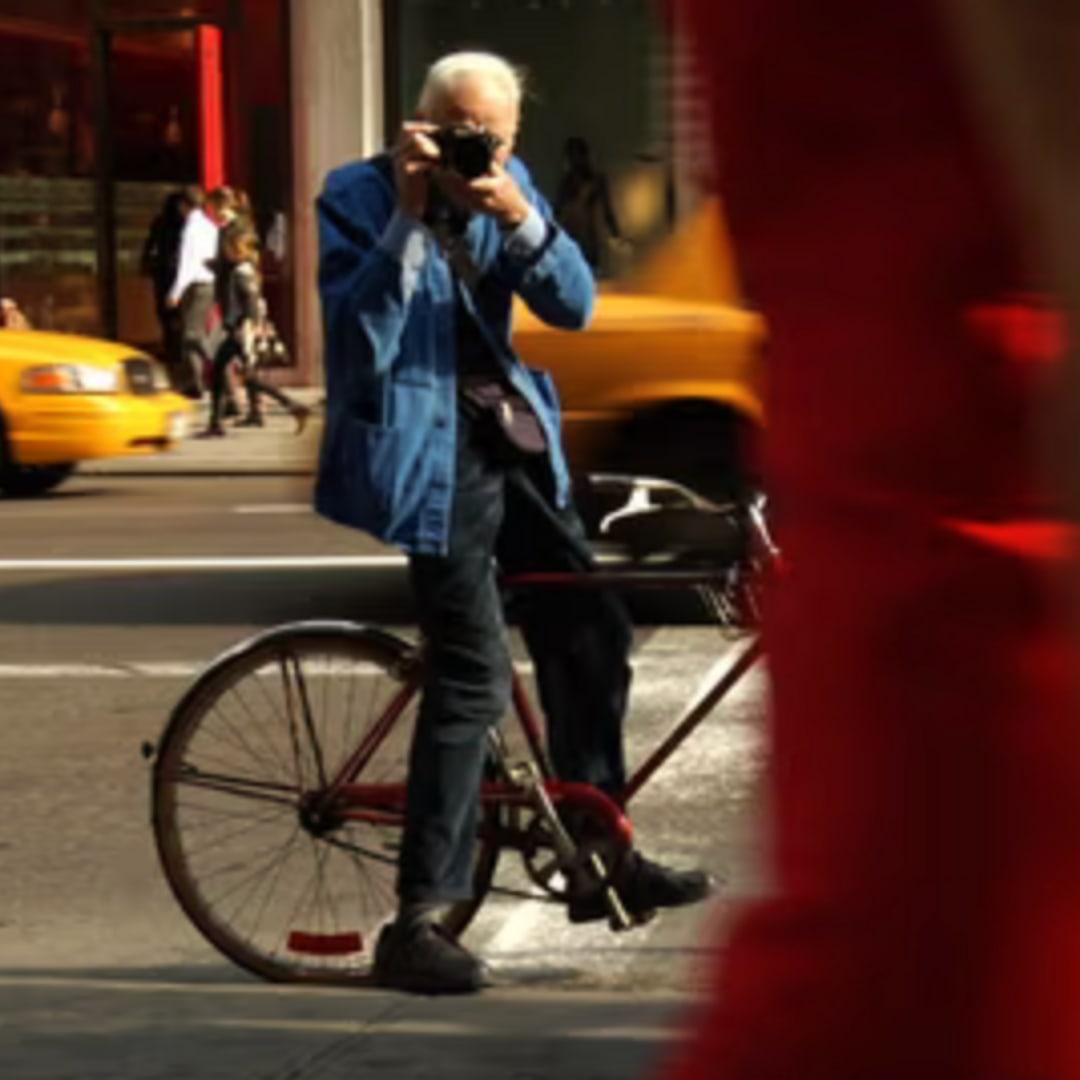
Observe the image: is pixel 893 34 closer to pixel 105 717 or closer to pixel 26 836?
pixel 26 836

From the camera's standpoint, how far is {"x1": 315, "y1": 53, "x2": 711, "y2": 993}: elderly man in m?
5.60

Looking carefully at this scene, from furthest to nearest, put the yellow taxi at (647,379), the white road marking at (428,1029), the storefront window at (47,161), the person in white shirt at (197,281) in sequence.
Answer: the storefront window at (47,161)
the person in white shirt at (197,281)
the yellow taxi at (647,379)
the white road marking at (428,1029)

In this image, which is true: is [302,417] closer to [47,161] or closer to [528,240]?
[47,161]

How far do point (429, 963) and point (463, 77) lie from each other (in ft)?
5.02

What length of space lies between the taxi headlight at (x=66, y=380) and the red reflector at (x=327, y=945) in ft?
40.8

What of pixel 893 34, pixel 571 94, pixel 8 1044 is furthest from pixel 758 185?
pixel 571 94

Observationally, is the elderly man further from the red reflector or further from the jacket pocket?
the red reflector

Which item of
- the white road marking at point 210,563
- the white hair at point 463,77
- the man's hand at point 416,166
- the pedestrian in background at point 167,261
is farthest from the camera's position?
the pedestrian in background at point 167,261

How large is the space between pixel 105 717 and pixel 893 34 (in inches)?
346

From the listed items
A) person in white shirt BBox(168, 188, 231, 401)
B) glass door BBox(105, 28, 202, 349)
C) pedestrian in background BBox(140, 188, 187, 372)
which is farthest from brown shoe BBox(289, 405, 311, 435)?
glass door BBox(105, 28, 202, 349)

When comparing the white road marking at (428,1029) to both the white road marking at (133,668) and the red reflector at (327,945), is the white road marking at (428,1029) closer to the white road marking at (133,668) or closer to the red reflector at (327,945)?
the red reflector at (327,945)

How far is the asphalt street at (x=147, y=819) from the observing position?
5492 mm

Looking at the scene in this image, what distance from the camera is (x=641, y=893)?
20.0 feet

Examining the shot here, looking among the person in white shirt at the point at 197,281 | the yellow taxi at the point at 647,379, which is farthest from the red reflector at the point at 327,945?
the person in white shirt at the point at 197,281
